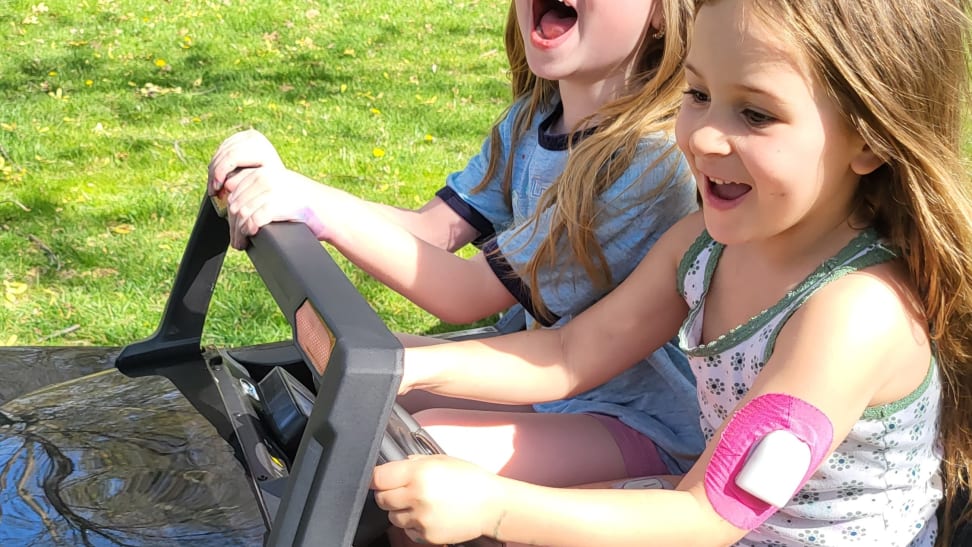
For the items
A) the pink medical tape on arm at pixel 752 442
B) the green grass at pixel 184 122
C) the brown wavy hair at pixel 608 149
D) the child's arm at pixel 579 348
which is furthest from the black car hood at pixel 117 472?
the green grass at pixel 184 122

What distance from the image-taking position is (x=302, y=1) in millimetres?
8008

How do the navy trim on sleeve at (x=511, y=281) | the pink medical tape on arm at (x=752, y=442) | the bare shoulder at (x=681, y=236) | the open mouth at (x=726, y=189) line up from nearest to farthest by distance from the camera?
1. the pink medical tape on arm at (x=752, y=442)
2. the open mouth at (x=726, y=189)
3. the bare shoulder at (x=681, y=236)
4. the navy trim on sleeve at (x=511, y=281)

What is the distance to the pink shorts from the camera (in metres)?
1.79

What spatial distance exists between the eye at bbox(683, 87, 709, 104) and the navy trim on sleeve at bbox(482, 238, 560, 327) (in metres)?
0.59

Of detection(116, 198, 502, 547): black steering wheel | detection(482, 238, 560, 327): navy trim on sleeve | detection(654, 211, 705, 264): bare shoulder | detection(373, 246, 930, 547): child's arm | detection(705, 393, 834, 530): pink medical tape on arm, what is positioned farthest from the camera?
detection(482, 238, 560, 327): navy trim on sleeve

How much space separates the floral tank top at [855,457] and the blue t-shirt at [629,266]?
0.82ft

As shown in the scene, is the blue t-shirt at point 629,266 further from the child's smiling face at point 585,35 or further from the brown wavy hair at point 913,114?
the brown wavy hair at point 913,114

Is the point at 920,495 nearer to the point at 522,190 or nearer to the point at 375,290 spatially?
the point at 522,190

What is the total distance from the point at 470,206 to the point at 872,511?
1103 mm

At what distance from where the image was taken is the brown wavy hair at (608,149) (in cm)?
179

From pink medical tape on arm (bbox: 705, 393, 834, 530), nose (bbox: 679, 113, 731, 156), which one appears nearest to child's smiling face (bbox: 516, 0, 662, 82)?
nose (bbox: 679, 113, 731, 156)

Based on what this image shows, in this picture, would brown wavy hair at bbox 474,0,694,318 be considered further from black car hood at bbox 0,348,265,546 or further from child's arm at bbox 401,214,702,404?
black car hood at bbox 0,348,265,546

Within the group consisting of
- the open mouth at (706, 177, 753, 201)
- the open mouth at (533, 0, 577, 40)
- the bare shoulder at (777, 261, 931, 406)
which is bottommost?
the bare shoulder at (777, 261, 931, 406)

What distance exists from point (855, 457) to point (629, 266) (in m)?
0.53
